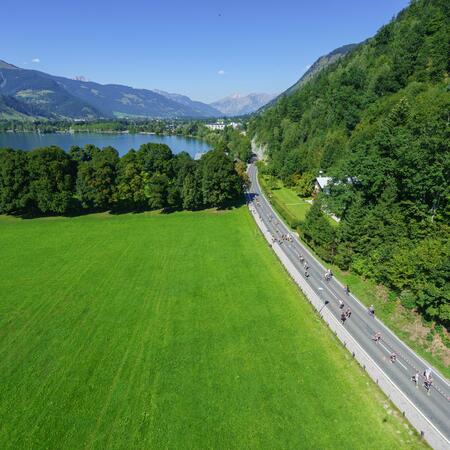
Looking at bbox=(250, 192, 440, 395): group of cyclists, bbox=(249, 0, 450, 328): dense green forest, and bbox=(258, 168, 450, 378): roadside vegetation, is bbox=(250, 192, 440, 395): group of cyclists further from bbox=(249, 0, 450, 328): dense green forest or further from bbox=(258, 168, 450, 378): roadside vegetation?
bbox=(249, 0, 450, 328): dense green forest

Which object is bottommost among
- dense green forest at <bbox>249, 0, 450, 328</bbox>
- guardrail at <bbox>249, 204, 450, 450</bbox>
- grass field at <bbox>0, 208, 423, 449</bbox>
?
grass field at <bbox>0, 208, 423, 449</bbox>

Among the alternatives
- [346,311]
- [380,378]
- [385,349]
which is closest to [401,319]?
[385,349]

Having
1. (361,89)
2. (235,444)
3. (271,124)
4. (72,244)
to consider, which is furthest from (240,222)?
(271,124)

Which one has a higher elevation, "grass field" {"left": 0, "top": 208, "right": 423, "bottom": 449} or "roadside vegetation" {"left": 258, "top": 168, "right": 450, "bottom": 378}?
"roadside vegetation" {"left": 258, "top": 168, "right": 450, "bottom": 378}

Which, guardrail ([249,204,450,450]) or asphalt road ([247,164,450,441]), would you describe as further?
asphalt road ([247,164,450,441])

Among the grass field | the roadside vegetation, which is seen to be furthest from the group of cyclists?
the grass field

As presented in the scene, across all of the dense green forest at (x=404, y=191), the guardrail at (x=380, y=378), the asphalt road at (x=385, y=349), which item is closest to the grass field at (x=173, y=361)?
the guardrail at (x=380, y=378)

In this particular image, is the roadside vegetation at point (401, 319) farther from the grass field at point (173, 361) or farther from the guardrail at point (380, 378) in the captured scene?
the grass field at point (173, 361)
